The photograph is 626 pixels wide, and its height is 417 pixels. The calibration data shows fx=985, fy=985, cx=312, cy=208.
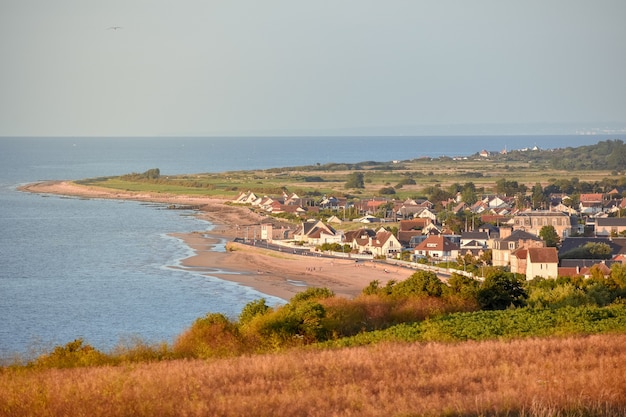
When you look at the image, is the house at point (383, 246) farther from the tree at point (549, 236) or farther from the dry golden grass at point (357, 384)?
the dry golden grass at point (357, 384)

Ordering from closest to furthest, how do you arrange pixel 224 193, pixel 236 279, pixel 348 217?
pixel 236 279 → pixel 348 217 → pixel 224 193

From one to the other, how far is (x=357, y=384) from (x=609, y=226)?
129 ft

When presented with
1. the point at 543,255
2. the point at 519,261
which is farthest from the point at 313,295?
the point at 519,261

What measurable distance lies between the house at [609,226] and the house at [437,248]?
8745 mm

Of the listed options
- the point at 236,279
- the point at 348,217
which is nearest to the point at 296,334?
the point at 236,279

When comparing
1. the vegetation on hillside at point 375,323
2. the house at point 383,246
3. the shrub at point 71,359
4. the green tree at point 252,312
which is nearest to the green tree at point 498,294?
the vegetation on hillside at point 375,323

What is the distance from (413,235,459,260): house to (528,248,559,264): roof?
333 inches

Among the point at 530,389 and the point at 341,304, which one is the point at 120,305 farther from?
the point at 530,389

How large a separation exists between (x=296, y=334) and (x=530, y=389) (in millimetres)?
8292

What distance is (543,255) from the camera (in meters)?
35.1

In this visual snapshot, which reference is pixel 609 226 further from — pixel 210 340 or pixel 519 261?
pixel 210 340

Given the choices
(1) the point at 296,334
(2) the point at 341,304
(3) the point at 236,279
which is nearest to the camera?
(1) the point at 296,334

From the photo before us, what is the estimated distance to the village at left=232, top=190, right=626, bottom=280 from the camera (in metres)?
37.6

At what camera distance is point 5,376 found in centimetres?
1470
